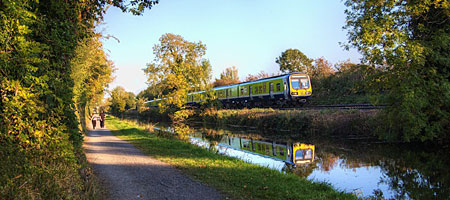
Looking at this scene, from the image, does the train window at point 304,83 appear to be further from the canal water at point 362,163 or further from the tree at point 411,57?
the tree at point 411,57

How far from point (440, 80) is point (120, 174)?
13.0 metres

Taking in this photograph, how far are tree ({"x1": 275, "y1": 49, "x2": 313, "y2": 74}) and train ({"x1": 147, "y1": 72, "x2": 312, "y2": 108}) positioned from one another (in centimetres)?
1927

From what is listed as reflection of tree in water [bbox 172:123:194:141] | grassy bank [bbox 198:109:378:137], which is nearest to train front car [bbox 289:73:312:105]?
grassy bank [bbox 198:109:378:137]

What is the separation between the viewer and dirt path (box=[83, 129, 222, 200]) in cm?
584

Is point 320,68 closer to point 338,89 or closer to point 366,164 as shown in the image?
point 338,89

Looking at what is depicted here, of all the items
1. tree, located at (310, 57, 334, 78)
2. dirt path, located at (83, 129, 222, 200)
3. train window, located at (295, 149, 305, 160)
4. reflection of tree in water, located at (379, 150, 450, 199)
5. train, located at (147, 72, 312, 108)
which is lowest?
reflection of tree in water, located at (379, 150, 450, 199)

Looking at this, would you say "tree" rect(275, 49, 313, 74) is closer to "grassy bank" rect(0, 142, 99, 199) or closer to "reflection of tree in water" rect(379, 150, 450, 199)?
"reflection of tree in water" rect(379, 150, 450, 199)

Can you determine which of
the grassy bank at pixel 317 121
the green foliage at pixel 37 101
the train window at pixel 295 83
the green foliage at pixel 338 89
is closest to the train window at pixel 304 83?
the train window at pixel 295 83

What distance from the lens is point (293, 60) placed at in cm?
5356

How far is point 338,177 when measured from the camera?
930cm

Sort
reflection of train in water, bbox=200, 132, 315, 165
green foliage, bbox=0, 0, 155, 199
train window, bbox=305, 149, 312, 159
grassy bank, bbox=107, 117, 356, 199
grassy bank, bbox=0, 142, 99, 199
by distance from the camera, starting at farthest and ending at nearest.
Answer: train window, bbox=305, 149, 312, 159
reflection of train in water, bbox=200, 132, 315, 165
grassy bank, bbox=107, 117, 356, 199
green foliage, bbox=0, 0, 155, 199
grassy bank, bbox=0, 142, 99, 199

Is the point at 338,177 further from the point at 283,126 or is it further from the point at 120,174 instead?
the point at 283,126

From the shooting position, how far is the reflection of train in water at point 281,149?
39.5 ft

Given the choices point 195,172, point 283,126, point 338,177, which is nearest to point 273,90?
point 283,126
